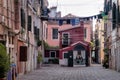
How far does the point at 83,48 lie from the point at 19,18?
28967 mm

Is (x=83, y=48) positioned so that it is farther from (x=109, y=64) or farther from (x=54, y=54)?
(x=54, y=54)

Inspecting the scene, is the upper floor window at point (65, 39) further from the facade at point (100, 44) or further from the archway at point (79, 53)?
the facade at point (100, 44)

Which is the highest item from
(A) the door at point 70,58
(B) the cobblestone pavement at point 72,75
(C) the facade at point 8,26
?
(C) the facade at point 8,26

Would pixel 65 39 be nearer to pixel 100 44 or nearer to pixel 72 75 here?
pixel 100 44

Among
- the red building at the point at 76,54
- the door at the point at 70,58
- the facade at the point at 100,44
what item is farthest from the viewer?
the facade at the point at 100,44

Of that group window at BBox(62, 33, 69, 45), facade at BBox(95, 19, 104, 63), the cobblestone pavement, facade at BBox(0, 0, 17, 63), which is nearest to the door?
window at BBox(62, 33, 69, 45)

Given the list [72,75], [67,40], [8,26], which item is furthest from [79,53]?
[8,26]

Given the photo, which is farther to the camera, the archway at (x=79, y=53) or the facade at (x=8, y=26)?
the archway at (x=79, y=53)

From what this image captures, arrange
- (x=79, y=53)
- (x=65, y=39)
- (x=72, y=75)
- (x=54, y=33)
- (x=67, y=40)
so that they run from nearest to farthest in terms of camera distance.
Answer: (x=72, y=75), (x=79, y=53), (x=65, y=39), (x=67, y=40), (x=54, y=33)

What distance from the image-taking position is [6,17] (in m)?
27.5

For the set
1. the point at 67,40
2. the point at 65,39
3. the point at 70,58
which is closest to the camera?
the point at 70,58

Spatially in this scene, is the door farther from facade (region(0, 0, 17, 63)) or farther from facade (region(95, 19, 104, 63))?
facade (region(0, 0, 17, 63))

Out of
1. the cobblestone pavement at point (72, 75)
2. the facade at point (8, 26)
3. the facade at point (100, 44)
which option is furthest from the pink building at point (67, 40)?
the facade at point (8, 26)

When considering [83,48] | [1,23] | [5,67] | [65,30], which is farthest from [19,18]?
[65,30]
